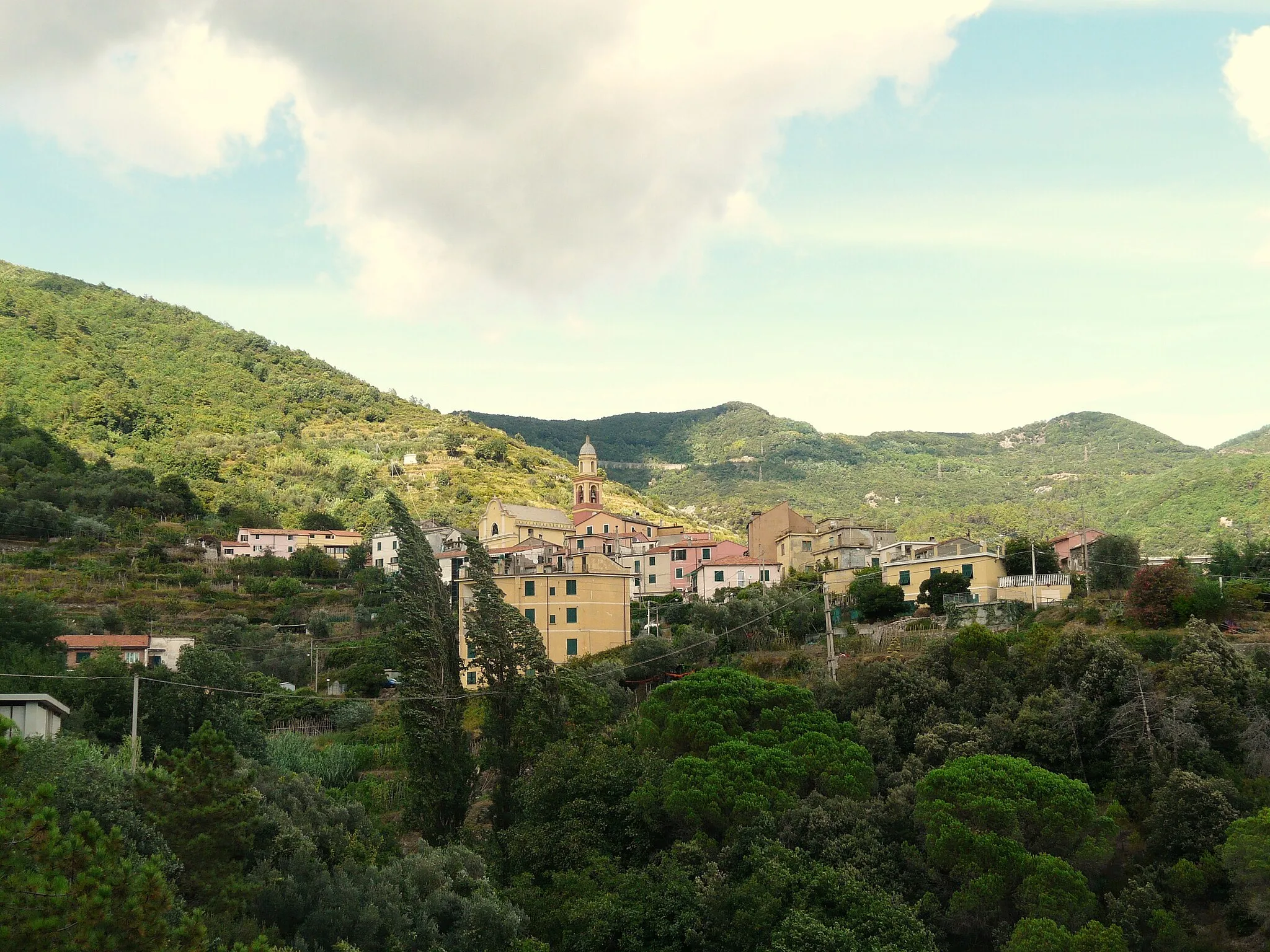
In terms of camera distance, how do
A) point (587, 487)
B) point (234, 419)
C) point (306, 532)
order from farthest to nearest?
point (234, 419)
point (306, 532)
point (587, 487)

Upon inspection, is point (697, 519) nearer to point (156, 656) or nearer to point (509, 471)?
point (509, 471)

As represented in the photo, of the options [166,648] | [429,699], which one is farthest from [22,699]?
[166,648]

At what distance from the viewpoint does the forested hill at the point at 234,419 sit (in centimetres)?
10400

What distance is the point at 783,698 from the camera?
3778 centimetres

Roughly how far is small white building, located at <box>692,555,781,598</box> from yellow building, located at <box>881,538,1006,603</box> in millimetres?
8923

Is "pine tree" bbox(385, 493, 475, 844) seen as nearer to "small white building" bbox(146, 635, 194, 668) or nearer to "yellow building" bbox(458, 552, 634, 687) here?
"yellow building" bbox(458, 552, 634, 687)

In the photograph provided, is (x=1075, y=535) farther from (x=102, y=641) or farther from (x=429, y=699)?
(x=102, y=641)

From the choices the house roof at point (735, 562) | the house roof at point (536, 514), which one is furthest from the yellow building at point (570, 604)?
the house roof at point (536, 514)

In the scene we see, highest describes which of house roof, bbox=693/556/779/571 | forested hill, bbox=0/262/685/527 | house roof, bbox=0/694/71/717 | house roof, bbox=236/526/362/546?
forested hill, bbox=0/262/685/527

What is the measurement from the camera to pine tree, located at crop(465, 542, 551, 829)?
127 ft

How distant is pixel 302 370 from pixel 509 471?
52428 millimetres

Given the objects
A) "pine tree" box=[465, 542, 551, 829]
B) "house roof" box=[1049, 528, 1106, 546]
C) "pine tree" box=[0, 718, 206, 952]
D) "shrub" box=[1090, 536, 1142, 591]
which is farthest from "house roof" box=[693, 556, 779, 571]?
"pine tree" box=[0, 718, 206, 952]

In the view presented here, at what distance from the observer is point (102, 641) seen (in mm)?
52781

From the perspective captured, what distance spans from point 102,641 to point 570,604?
21.8 m
